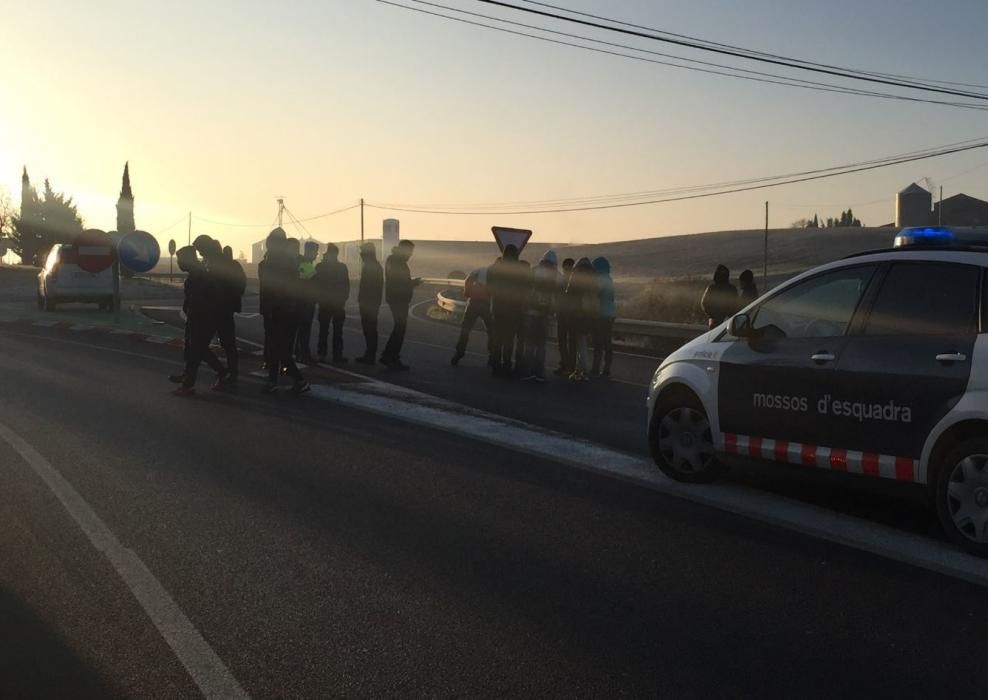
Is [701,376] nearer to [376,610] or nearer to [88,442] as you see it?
[376,610]

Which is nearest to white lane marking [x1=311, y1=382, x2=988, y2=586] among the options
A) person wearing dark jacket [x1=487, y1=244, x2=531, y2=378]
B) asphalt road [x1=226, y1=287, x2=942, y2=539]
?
asphalt road [x1=226, y1=287, x2=942, y2=539]

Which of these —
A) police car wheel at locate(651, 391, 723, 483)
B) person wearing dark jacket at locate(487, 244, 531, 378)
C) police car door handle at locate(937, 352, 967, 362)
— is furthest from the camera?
person wearing dark jacket at locate(487, 244, 531, 378)

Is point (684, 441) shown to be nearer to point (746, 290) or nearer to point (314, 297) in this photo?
point (746, 290)

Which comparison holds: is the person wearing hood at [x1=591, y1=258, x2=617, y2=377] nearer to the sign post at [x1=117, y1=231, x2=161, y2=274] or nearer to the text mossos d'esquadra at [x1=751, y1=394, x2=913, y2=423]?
the sign post at [x1=117, y1=231, x2=161, y2=274]

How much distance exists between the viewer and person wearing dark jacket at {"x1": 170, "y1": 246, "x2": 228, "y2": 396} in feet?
43.7

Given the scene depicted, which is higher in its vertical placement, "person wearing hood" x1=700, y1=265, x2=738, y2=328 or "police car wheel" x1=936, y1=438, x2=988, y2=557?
"person wearing hood" x1=700, y1=265, x2=738, y2=328

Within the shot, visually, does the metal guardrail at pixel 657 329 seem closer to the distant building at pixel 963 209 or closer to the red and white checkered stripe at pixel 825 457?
the red and white checkered stripe at pixel 825 457

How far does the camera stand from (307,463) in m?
9.02

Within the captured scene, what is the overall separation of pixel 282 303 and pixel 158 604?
8168mm

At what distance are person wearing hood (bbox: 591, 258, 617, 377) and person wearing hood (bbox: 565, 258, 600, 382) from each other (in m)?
0.09

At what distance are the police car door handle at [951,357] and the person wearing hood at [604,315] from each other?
9.72 meters

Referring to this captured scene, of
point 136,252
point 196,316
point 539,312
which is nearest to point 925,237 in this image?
point 539,312

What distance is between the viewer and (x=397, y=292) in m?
16.5

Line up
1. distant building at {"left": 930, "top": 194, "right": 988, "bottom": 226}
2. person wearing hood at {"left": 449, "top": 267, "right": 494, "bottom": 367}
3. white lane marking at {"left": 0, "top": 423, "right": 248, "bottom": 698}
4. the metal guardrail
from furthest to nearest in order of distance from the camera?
distant building at {"left": 930, "top": 194, "right": 988, "bottom": 226} → the metal guardrail → person wearing hood at {"left": 449, "top": 267, "right": 494, "bottom": 367} → white lane marking at {"left": 0, "top": 423, "right": 248, "bottom": 698}
